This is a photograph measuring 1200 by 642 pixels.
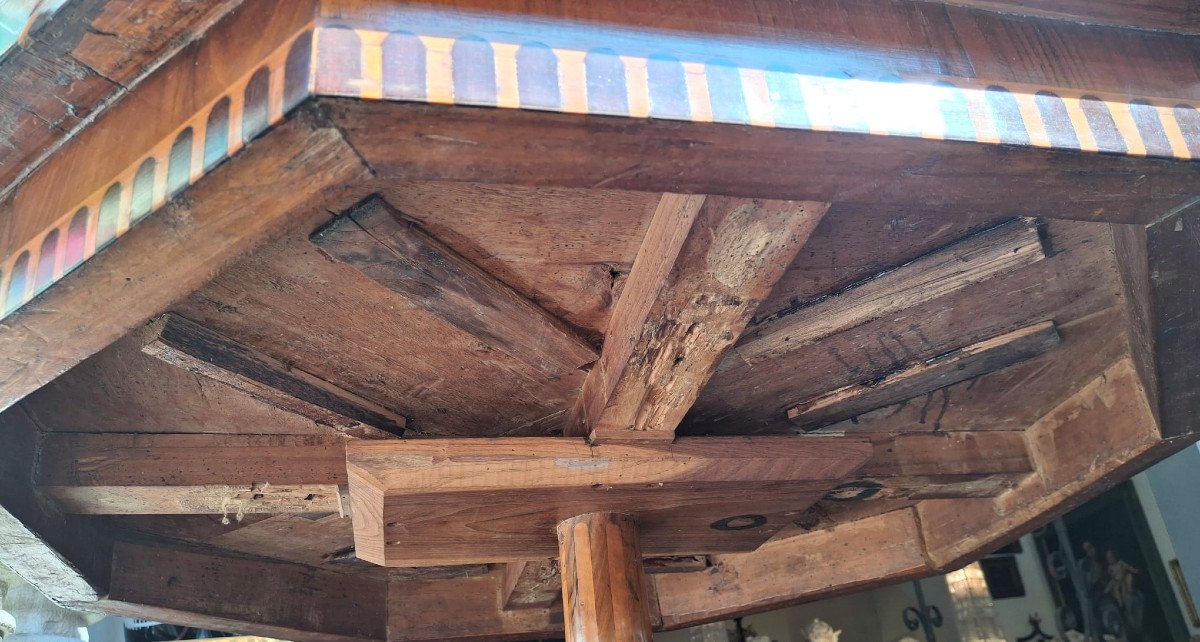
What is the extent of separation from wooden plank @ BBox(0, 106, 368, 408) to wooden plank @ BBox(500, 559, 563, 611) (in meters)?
2.11

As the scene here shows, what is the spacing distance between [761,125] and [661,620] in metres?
3.16

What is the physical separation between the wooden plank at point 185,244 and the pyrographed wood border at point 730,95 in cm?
13

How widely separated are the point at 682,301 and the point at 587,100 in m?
0.70

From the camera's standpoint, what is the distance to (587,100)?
4.07ft

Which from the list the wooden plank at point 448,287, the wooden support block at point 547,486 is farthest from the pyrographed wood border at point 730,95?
the wooden support block at point 547,486

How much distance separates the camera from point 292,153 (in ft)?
4.14

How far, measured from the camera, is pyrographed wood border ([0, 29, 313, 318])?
1.20m

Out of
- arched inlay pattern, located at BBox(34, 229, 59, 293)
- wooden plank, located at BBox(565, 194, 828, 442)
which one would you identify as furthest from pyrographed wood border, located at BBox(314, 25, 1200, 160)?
arched inlay pattern, located at BBox(34, 229, 59, 293)

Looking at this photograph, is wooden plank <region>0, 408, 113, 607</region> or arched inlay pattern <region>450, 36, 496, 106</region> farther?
wooden plank <region>0, 408, 113, 607</region>

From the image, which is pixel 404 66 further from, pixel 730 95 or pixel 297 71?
pixel 730 95

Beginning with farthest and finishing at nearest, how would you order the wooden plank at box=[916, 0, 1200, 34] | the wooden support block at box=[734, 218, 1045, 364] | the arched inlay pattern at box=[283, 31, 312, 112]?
the wooden support block at box=[734, 218, 1045, 364] → the wooden plank at box=[916, 0, 1200, 34] → the arched inlay pattern at box=[283, 31, 312, 112]

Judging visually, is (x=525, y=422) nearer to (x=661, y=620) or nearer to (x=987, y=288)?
(x=987, y=288)

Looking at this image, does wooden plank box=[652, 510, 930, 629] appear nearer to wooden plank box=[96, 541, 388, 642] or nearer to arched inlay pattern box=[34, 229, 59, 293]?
wooden plank box=[96, 541, 388, 642]

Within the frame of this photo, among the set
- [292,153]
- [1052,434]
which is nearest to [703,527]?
[1052,434]
